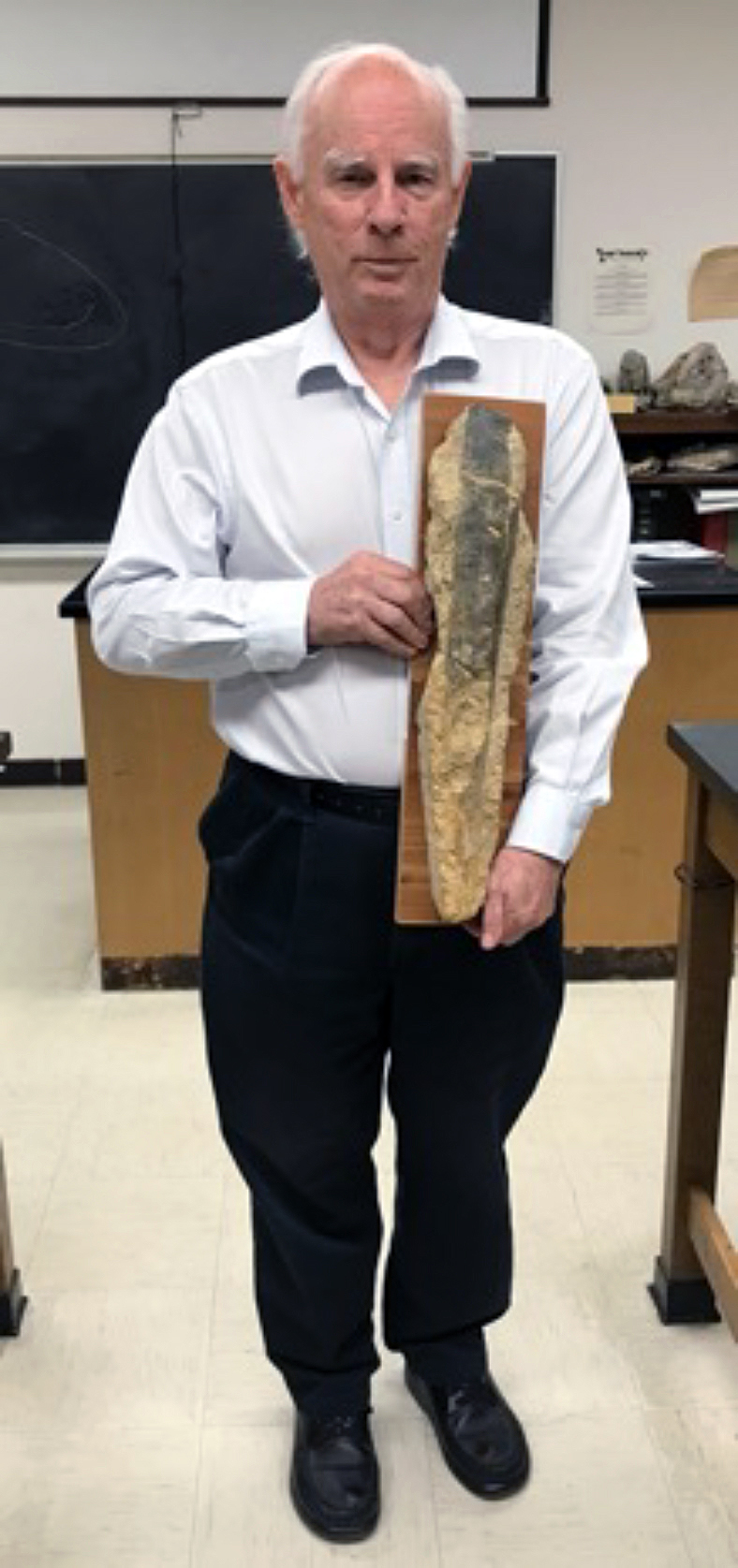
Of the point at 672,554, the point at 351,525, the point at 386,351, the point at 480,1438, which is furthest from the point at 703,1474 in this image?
the point at 672,554

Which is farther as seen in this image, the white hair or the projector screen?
the projector screen

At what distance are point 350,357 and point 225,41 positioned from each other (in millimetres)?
2797

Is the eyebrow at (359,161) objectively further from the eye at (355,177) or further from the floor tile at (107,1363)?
the floor tile at (107,1363)

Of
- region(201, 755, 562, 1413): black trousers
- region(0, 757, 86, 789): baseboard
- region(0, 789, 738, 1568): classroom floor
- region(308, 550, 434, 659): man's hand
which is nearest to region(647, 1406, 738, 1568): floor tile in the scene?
region(0, 789, 738, 1568): classroom floor

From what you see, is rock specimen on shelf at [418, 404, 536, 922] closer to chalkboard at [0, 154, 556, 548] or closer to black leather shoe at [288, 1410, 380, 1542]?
black leather shoe at [288, 1410, 380, 1542]

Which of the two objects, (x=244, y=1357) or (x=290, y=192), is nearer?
(x=290, y=192)

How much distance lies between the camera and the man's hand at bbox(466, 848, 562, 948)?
123 centimetres

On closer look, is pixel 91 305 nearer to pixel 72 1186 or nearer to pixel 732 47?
pixel 732 47

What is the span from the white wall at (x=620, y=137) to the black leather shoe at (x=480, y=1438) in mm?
3018

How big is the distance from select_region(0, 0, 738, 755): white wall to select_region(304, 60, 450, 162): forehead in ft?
9.02

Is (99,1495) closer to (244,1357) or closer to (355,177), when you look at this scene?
(244,1357)

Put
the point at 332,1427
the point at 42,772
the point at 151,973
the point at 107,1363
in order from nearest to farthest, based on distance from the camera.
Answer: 1. the point at 332,1427
2. the point at 107,1363
3. the point at 151,973
4. the point at 42,772

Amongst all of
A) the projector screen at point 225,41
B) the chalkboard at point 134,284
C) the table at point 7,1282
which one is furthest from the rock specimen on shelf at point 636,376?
the table at point 7,1282

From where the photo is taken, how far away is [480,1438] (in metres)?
1.56
